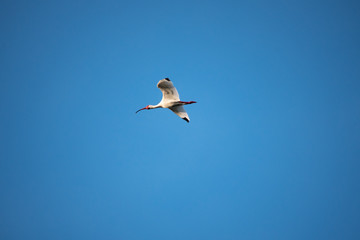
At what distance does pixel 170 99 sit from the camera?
2578cm

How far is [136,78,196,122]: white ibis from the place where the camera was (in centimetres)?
2417

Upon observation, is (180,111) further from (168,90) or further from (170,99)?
(168,90)

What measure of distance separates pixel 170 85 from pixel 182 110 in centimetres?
392

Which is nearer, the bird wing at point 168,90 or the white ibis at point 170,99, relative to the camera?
the bird wing at point 168,90

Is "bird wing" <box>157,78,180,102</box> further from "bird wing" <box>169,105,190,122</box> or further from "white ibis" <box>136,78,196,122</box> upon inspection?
"bird wing" <box>169,105,190,122</box>

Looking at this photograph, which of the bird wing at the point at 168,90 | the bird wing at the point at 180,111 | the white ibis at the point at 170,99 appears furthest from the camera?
the bird wing at the point at 180,111

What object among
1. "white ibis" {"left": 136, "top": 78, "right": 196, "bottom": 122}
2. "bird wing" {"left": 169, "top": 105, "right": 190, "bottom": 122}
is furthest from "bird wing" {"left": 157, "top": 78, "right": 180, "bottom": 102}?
"bird wing" {"left": 169, "top": 105, "right": 190, "bottom": 122}

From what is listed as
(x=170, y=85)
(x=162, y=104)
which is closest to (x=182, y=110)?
(x=162, y=104)

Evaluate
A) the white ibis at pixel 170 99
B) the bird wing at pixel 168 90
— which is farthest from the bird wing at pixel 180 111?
the bird wing at pixel 168 90

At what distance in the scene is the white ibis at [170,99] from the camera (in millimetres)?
24172

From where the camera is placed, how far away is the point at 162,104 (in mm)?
26469

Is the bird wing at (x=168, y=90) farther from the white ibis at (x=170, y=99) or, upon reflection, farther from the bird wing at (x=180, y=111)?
the bird wing at (x=180, y=111)

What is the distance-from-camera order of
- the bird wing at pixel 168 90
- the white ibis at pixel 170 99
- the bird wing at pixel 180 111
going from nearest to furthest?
the bird wing at pixel 168 90, the white ibis at pixel 170 99, the bird wing at pixel 180 111

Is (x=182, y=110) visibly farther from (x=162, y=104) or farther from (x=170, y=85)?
(x=170, y=85)
